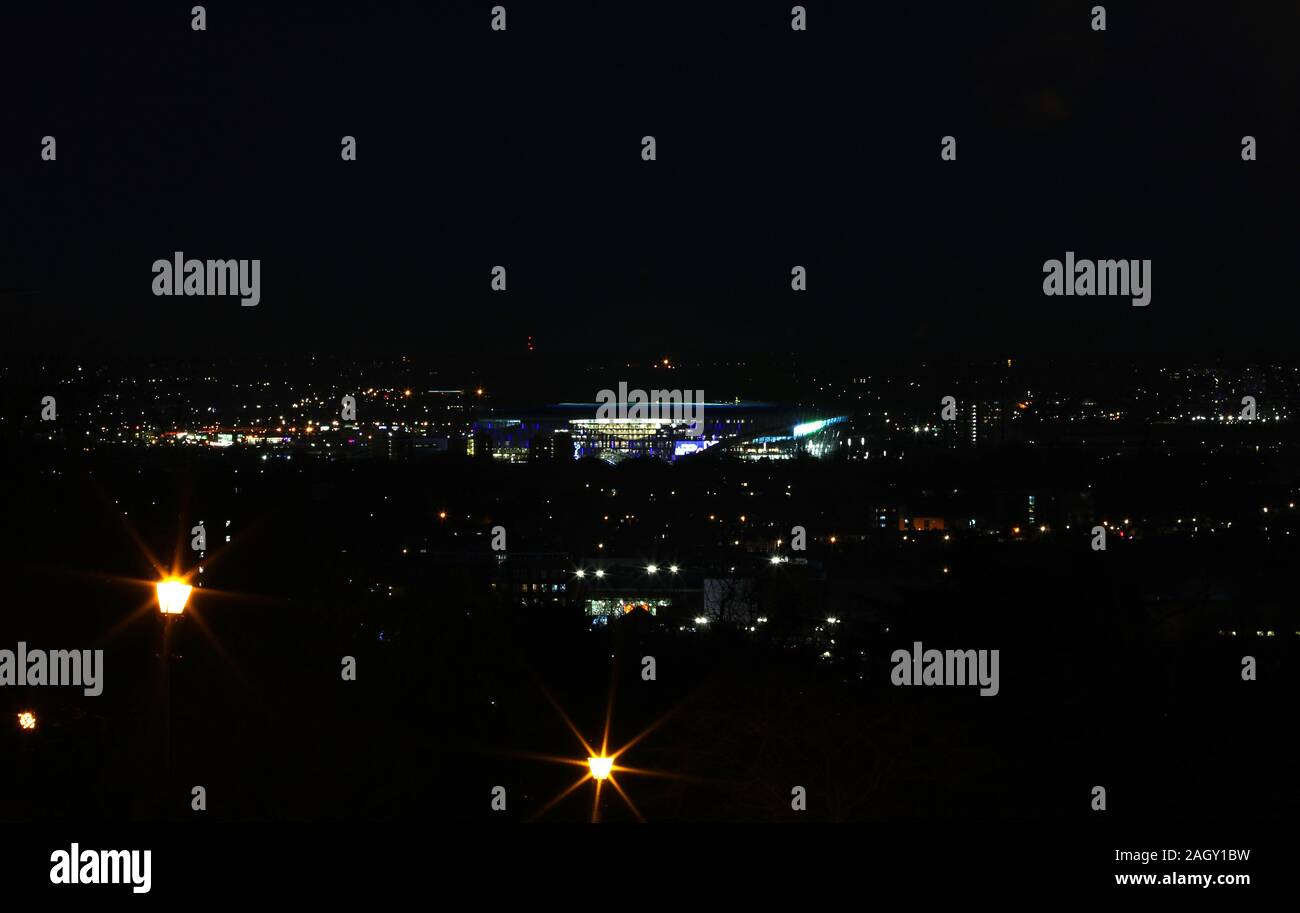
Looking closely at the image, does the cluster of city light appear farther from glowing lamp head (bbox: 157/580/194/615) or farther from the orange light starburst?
glowing lamp head (bbox: 157/580/194/615)

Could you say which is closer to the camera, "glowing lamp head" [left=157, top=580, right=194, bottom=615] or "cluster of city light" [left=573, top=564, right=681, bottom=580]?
"glowing lamp head" [left=157, top=580, right=194, bottom=615]

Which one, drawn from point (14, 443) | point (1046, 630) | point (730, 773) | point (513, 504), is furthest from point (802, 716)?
point (513, 504)

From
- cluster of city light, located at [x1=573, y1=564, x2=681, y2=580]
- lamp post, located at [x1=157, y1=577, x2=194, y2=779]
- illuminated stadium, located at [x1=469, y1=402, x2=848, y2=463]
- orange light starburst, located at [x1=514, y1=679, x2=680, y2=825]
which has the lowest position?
orange light starburst, located at [x1=514, y1=679, x2=680, y2=825]

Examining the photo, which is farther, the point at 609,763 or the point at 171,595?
the point at 609,763

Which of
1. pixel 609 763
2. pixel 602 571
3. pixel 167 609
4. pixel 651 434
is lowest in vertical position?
pixel 609 763

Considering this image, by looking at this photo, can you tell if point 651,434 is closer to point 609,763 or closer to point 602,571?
point 602,571

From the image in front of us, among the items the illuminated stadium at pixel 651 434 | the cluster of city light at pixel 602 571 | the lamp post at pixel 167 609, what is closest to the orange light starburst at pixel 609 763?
the lamp post at pixel 167 609

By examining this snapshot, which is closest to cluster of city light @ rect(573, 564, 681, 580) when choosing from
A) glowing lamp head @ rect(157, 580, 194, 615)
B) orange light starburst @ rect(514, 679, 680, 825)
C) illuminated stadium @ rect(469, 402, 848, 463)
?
orange light starburst @ rect(514, 679, 680, 825)

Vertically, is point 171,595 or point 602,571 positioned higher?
point 602,571

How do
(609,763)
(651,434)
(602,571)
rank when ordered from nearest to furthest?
(609,763), (602,571), (651,434)

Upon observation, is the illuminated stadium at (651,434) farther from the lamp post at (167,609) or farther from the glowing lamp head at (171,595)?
the glowing lamp head at (171,595)

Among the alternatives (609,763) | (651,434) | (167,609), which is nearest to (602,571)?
(609,763)
